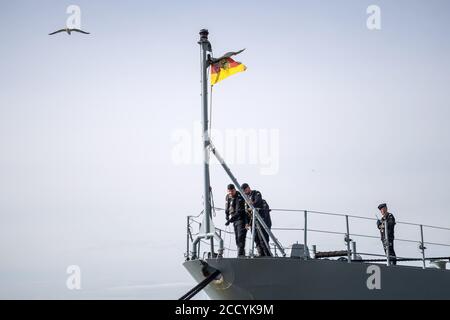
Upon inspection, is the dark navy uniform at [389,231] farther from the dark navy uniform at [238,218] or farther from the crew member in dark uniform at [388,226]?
the dark navy uniform at [238,218]

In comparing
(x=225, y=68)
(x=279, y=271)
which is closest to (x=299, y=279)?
(x=279, y=271)

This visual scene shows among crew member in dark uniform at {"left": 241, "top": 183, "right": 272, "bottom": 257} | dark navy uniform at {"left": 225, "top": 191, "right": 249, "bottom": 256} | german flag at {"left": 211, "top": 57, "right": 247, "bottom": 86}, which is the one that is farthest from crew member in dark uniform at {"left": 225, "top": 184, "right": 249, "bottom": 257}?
german flag at {"left": 211, "top": 57, "right": 247, "bottom": 86}

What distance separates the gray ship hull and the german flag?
Result: 475 centimetres

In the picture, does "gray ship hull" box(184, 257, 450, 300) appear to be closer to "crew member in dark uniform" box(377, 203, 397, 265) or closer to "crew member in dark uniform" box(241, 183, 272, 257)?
"crew member in dark uniform" box(377, 203, 397, 265)

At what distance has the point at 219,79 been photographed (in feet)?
44.7

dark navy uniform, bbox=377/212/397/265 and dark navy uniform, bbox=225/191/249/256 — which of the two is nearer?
dark navy uniform, bbox=225/191/249/256

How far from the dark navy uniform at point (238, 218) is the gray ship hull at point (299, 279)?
833 mm

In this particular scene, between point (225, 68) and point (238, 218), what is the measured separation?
3912mm

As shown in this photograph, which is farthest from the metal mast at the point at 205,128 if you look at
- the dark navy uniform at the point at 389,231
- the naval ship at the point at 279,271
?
the dark navy uniform at the point at 389,231

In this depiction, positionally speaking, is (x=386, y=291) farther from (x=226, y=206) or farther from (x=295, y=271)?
(x=226, y=206)

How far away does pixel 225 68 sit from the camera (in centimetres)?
1366

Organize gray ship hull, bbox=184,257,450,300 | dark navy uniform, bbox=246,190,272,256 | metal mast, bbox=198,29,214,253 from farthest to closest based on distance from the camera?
dark navy uniform, bbox=246,190,272,256
metal mast, bbox=198,29,214,253
gray ship hull, bbox=184,257,450,300

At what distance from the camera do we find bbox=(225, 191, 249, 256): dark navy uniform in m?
12.7

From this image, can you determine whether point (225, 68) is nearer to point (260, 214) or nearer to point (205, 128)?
point (205, 128)
